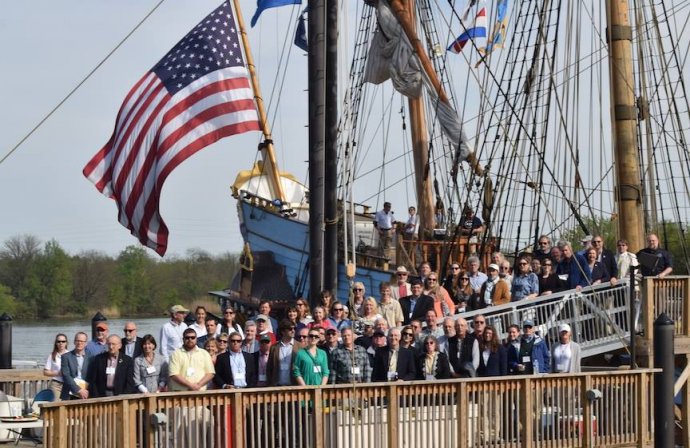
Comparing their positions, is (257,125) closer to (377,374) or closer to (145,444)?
(377,374)

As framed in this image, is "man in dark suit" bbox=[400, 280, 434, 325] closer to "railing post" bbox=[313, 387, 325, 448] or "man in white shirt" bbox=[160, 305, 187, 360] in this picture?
"man in white shirt" bbox=[160, 305, 187, 360]

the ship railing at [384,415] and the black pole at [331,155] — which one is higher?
the black pole at [331,155]

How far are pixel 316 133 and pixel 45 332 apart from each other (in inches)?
1938

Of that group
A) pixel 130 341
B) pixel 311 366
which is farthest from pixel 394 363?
pixel 130 341

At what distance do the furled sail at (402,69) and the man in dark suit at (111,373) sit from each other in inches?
681

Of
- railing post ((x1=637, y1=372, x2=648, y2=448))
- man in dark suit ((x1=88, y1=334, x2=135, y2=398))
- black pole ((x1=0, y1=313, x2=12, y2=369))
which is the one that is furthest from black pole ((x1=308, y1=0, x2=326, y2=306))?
black pole ((x1=0, y1=313, x2=12, y2=369))

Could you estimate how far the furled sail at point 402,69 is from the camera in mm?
32094

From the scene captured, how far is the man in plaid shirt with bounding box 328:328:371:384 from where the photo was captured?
15.2 m

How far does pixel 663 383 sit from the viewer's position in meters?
17.0

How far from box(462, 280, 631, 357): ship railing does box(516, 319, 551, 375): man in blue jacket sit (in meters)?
1.91

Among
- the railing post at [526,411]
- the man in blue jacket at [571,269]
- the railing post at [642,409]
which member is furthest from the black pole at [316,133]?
the railing post at [642,409]

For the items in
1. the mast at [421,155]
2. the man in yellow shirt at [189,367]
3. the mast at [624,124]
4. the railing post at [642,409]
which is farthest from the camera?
the mast at [421,155]

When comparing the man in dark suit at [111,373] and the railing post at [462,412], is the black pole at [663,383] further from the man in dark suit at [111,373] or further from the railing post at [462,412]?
the man in dark suit at [111,373]

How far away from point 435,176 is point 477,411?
21696 mm
